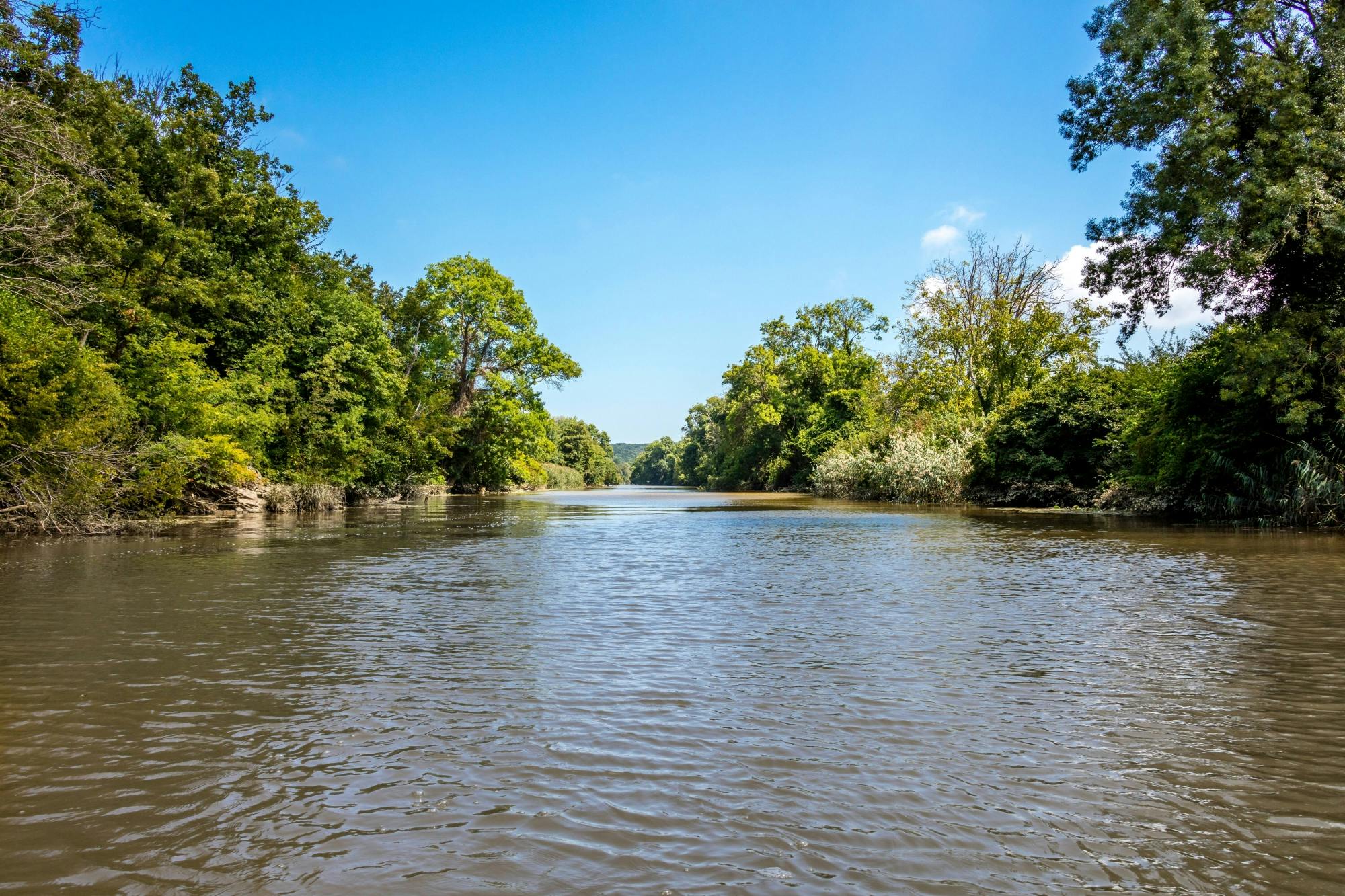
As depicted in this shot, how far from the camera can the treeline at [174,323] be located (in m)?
15.2

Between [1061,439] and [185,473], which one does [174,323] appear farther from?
[1061,439]

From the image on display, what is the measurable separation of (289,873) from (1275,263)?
23.2 meters

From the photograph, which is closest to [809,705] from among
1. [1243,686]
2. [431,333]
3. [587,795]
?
[587,795]

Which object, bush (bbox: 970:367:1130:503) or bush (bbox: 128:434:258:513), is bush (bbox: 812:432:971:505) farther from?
bush (bbox: 128:434:258:513)

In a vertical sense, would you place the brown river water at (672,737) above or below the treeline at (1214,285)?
below

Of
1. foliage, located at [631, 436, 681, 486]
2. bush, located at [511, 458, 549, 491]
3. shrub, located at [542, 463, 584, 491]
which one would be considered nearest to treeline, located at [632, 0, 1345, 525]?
bush, located at [511, 458, 549, 491]

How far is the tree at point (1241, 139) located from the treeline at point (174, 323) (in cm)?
2298

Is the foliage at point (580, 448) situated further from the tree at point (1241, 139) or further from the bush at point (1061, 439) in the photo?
the tree at point (1241, 139)

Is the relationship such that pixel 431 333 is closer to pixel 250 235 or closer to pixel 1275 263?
pixel 250 235

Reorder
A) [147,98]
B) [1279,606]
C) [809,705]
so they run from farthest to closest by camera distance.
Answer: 1. [147,98]
2. [1279,606]
3. [809,705]

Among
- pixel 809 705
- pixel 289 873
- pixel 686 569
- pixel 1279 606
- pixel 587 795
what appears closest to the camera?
pixel 289 873

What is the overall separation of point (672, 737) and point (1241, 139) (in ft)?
69.9

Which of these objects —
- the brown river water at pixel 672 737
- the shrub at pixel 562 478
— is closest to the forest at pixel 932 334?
the brown river water at pixel 672 737

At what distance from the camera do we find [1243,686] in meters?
5.50
